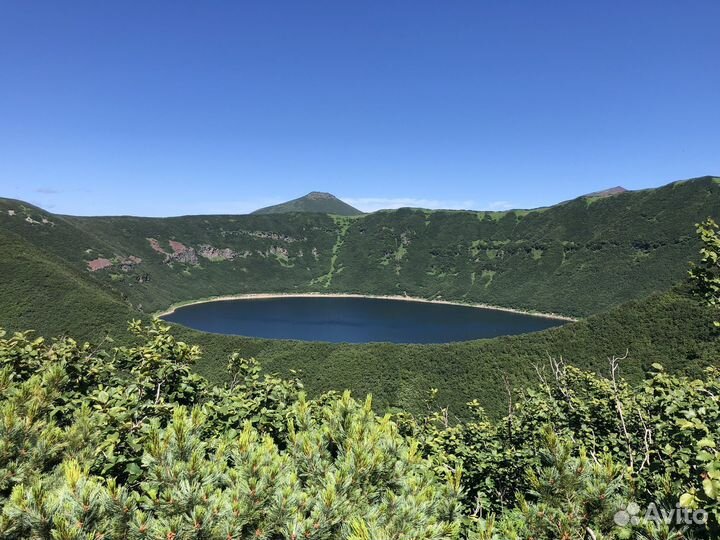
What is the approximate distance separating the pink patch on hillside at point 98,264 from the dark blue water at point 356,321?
42.7 m

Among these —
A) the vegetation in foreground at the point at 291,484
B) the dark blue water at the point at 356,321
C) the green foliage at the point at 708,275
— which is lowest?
the dark blue water at the point at 356,321

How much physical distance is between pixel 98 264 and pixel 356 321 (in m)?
127

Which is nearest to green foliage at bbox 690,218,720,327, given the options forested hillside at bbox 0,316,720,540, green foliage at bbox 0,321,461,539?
forested hillside at bbox 0,316,720,540

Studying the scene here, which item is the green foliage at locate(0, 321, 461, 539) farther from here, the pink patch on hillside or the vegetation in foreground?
the pink patch on hillside

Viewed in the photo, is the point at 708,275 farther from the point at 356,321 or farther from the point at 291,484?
the point at 356,321

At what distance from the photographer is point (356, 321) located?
6211 inches

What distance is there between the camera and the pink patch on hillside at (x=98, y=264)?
174 meters

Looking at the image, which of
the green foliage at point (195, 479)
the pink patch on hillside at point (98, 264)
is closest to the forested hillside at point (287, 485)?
the green foliage at point (195, 479)

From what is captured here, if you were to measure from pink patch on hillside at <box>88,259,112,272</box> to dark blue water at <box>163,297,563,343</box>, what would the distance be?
1681 inches

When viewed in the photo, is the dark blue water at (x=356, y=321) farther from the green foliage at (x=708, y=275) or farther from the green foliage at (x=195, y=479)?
the green foliage at (x=195, y=479)

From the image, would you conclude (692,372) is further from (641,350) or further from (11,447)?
(11,447)

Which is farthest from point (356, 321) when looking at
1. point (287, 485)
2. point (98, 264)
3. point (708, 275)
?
point (287, 485)

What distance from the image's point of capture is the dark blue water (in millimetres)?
131750

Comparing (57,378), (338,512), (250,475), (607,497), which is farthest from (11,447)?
(607,497)
